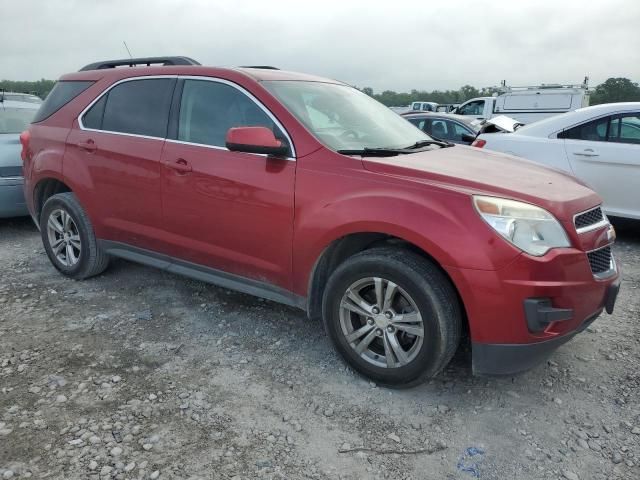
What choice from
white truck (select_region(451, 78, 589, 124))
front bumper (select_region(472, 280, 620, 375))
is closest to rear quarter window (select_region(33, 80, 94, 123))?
front bumper (select_region(472, 280, 620, 375))

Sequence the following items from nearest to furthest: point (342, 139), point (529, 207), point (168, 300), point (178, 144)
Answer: point (529, 207) → point (342, 139) → point (178, 144) → point (168, 300)

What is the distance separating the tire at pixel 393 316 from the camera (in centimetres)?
268

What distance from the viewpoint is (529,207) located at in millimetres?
2619

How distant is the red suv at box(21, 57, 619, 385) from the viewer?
258 centimetres

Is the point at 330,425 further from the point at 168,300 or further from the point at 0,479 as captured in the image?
the point at 168,300

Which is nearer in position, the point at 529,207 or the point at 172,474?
the point at 172,474

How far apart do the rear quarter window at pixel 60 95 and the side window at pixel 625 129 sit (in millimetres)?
5243

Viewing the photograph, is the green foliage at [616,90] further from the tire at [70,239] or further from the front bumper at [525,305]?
the tire at [70,239]

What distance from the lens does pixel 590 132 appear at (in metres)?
5.86

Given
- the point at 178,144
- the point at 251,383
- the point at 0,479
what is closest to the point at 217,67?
the point at 178,144

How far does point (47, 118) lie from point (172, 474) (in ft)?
11.4

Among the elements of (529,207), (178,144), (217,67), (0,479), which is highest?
(217,67)

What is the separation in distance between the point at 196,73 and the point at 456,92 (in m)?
47.1

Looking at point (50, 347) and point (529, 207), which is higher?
point (529, 207)
